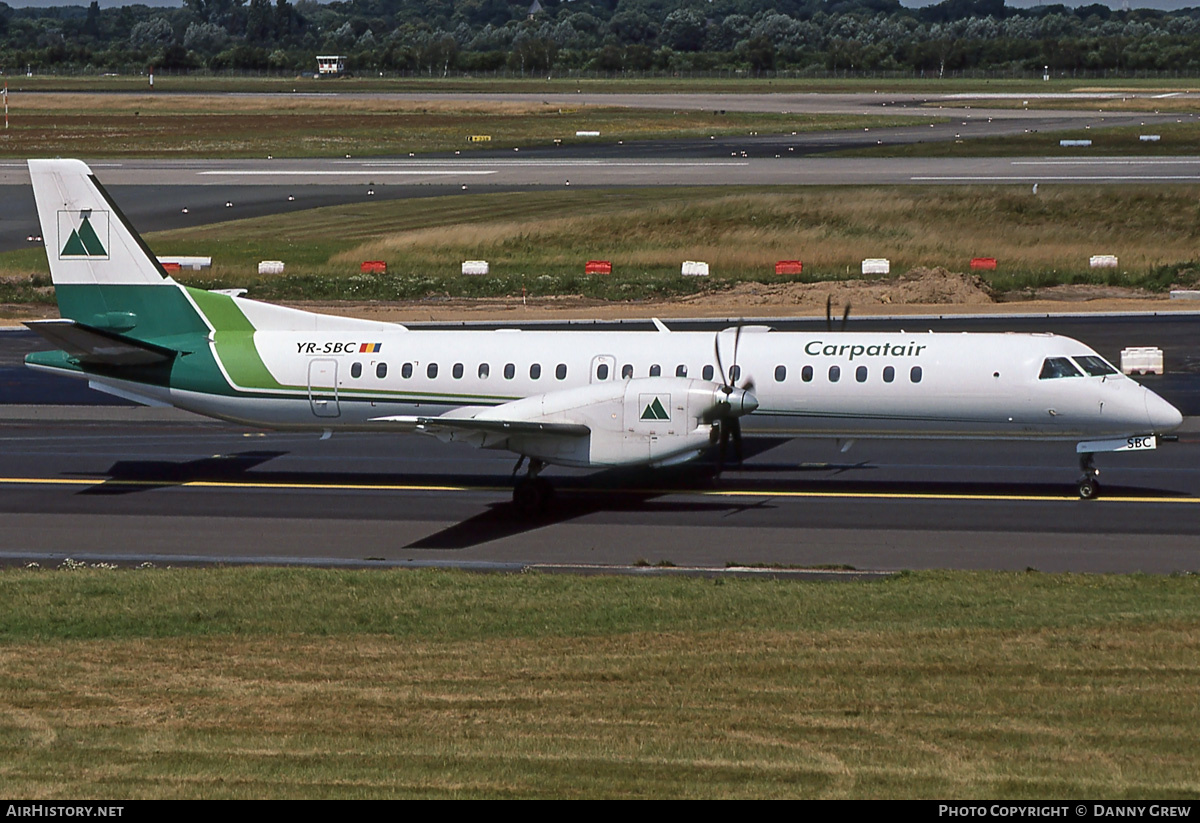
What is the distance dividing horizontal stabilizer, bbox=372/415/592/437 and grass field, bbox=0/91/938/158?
79983 millimetres

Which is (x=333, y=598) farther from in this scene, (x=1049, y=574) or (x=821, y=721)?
(x=1049, y=574)

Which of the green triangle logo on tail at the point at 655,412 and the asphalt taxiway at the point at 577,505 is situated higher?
the green triangle logo on tail at the point at 655,412

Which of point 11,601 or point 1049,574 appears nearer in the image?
point 11,601

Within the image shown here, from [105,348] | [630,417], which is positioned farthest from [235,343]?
[630,417]

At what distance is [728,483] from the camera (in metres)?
30.4

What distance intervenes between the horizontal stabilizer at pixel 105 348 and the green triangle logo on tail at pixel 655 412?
1073cm

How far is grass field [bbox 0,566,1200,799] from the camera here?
12961 millimetres

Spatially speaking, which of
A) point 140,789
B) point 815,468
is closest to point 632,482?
point 815,468

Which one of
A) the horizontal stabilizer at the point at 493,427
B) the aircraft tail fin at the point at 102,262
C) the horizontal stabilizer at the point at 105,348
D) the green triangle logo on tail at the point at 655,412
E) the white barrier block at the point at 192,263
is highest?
the aircraft tail fin at the point at 102,262

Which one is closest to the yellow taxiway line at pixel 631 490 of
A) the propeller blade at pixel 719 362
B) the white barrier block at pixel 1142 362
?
the propeller blade at pixel 719 362

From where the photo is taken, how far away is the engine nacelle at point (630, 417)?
26.7m

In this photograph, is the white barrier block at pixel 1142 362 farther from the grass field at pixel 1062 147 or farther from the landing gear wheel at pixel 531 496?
the grass field at pixel 1062 147

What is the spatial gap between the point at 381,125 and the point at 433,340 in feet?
329

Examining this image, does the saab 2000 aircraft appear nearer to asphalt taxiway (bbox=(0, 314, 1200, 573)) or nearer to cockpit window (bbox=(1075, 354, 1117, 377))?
cockpit window (bbox=(1075, 354, 1117, 377))
